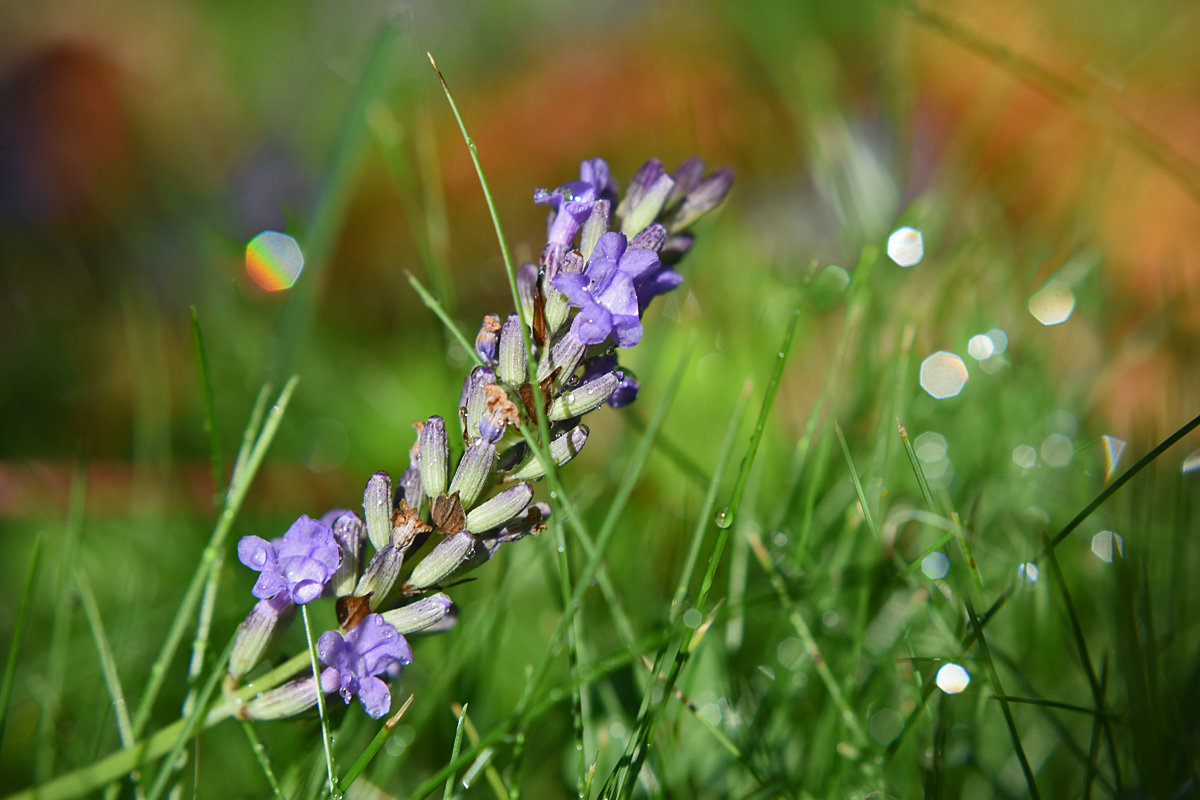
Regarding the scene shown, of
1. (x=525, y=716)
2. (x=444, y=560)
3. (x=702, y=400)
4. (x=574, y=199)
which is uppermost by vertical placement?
(x=574, y=199)

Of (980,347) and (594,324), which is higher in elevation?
(594,324)

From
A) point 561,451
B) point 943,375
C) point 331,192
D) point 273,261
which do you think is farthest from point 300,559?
point 273,261

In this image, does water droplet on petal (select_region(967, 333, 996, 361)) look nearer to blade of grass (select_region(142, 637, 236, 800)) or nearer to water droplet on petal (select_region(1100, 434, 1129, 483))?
water droplet on petal (select_region(1100, 434, 1129, 483))

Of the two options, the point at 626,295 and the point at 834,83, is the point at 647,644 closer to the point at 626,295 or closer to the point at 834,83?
the point at 626,295

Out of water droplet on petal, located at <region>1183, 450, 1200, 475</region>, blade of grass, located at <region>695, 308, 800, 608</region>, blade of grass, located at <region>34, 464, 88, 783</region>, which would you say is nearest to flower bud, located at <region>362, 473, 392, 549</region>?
blade of grass, located at <region>695, 308, 800, 608</region>

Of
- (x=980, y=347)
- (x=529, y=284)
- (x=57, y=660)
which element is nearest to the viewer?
(x=529, y=284)

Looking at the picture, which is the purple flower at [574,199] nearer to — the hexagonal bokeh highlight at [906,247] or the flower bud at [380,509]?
the flower bud at [380,509]

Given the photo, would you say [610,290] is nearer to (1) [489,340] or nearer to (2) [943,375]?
(1) [489,340]

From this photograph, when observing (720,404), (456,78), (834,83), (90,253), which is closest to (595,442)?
(720,404)

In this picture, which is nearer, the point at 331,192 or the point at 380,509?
the point at 380,509
